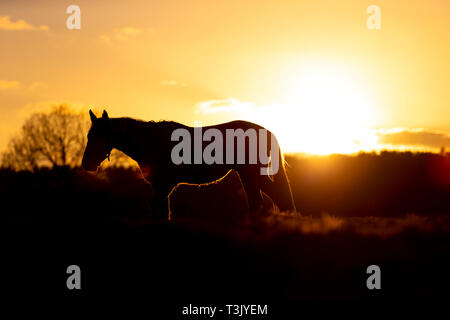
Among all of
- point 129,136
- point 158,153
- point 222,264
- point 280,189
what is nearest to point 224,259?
point 222,264

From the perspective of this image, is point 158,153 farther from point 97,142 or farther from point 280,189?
point 280,189

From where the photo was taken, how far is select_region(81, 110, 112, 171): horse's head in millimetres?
10523

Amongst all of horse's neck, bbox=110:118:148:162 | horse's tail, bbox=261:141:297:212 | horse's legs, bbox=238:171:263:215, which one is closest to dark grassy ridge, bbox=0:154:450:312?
horse's legs, bbox=238:171:263:215

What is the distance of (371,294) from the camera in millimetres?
6777

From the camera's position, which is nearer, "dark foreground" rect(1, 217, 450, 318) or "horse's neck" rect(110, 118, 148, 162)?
"dark foreground" rect(1, 217, 450, 318)

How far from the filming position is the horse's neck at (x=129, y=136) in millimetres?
10500

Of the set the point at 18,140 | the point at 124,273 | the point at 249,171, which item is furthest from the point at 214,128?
the point at 18,140

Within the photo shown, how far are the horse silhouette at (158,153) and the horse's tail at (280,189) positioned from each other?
0.57ft

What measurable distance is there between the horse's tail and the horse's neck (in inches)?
115

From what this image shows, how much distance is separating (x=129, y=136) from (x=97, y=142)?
2.41 feet

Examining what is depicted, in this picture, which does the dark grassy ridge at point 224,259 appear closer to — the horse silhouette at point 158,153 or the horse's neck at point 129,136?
the horse silhouette at point 158,153

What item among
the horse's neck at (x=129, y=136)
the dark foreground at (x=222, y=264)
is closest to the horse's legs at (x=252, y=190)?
the horse's neck at (x=129, y=136)

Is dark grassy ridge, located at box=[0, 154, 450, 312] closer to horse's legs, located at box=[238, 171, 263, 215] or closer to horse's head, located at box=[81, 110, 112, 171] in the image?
horse's legs, located at box=[238, 171, 263, 215]
